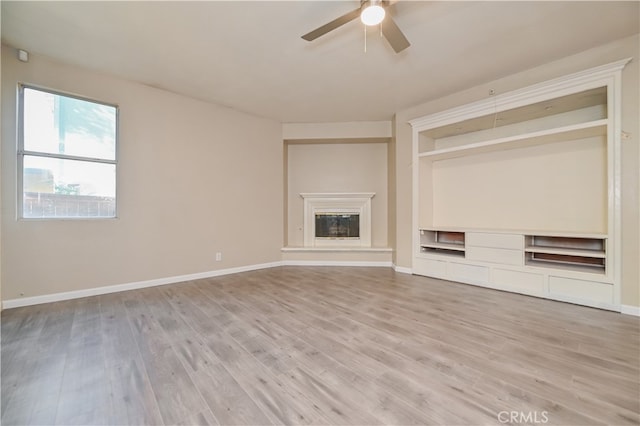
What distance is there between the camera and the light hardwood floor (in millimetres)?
1282

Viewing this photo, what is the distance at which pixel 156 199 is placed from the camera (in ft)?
11.7

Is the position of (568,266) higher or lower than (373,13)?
lower

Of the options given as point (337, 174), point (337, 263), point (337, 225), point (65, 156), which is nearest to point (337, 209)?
point (337, 225)

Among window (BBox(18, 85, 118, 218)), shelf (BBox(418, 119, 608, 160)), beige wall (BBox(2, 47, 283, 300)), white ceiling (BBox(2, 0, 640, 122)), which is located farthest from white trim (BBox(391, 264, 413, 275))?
window (BBox(18, 85, 118, 218))

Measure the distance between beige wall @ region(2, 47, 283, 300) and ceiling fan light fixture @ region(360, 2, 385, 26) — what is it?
9.98 feet

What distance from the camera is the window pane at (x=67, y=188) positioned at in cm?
279

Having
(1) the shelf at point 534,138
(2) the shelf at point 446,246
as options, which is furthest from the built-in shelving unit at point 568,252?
(1) the shelf at point 534,138

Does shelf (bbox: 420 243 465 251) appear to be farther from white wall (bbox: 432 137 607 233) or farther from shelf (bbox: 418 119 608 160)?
shelf (bbox: 418 119 608 160)

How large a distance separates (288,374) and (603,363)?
2.12 m

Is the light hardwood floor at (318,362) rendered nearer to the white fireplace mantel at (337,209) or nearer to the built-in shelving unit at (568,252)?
the built-in shelving unit at (568,252)

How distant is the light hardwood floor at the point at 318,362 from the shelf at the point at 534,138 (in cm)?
200

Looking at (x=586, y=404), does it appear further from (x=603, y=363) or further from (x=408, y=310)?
(x=408, y=310)

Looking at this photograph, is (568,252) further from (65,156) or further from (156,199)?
(65,156)

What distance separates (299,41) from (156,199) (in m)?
2.82
